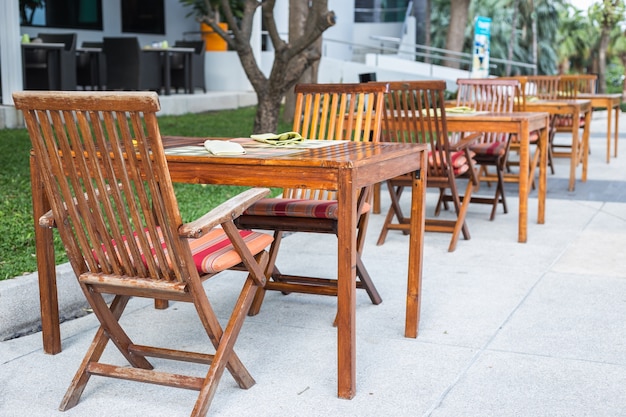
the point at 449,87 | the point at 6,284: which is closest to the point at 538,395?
the point at 6,284

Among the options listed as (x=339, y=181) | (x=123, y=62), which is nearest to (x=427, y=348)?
(x=339, y=181)

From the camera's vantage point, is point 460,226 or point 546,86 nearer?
point 460,226

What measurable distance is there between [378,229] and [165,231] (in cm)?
351

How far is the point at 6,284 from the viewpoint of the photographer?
12.0 feet

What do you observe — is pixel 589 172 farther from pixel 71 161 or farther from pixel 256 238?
pixel 71 161

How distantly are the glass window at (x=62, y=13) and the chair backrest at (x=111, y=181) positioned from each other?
14137mm

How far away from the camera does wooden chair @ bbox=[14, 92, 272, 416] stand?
2605 millimetres

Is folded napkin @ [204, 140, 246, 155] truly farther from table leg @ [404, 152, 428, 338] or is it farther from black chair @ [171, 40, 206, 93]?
black chair @ [171, 40, 206, 93]

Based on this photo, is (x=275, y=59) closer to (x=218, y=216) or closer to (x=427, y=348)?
(x=427, y=348)

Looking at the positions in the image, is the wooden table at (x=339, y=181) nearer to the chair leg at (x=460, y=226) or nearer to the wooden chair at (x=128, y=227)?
the wooden chair at (x=128, y=227)

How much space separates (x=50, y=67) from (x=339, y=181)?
992 cm

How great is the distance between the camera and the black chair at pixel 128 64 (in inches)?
519

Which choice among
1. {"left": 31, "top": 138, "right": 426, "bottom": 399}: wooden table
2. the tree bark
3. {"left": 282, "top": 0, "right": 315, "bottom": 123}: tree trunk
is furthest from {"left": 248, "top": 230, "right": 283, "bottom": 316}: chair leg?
{"left": 282, "top": 0, "right": 315, "bottom": 123}: tree trunk

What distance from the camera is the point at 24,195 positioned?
6137mm
